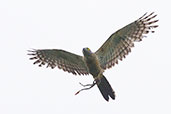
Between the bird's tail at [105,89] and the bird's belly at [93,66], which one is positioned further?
the bird's belly at [93,66]

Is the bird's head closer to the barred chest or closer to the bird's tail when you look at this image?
the barred chest

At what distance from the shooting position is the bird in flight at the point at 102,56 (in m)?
15.5

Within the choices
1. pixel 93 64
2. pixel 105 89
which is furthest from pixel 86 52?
pixel 105 89

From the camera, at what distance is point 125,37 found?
Answer: 1591 centimetres

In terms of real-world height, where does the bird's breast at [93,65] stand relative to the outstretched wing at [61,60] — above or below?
below

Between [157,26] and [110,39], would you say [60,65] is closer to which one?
[110,39]

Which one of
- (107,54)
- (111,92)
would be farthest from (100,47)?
(111,92)

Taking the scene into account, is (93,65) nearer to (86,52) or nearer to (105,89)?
(86,52)

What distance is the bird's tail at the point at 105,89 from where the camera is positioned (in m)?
15.3

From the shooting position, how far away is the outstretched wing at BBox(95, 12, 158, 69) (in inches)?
617

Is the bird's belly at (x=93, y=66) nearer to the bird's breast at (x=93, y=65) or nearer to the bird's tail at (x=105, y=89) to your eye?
the bird's breast at (x=93, y=65)

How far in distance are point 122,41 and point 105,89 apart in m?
1.76

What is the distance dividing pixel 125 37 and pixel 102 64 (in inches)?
46.8

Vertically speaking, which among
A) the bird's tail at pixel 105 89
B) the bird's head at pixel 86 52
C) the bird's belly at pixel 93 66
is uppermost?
the bird's head at pixel 86 52
